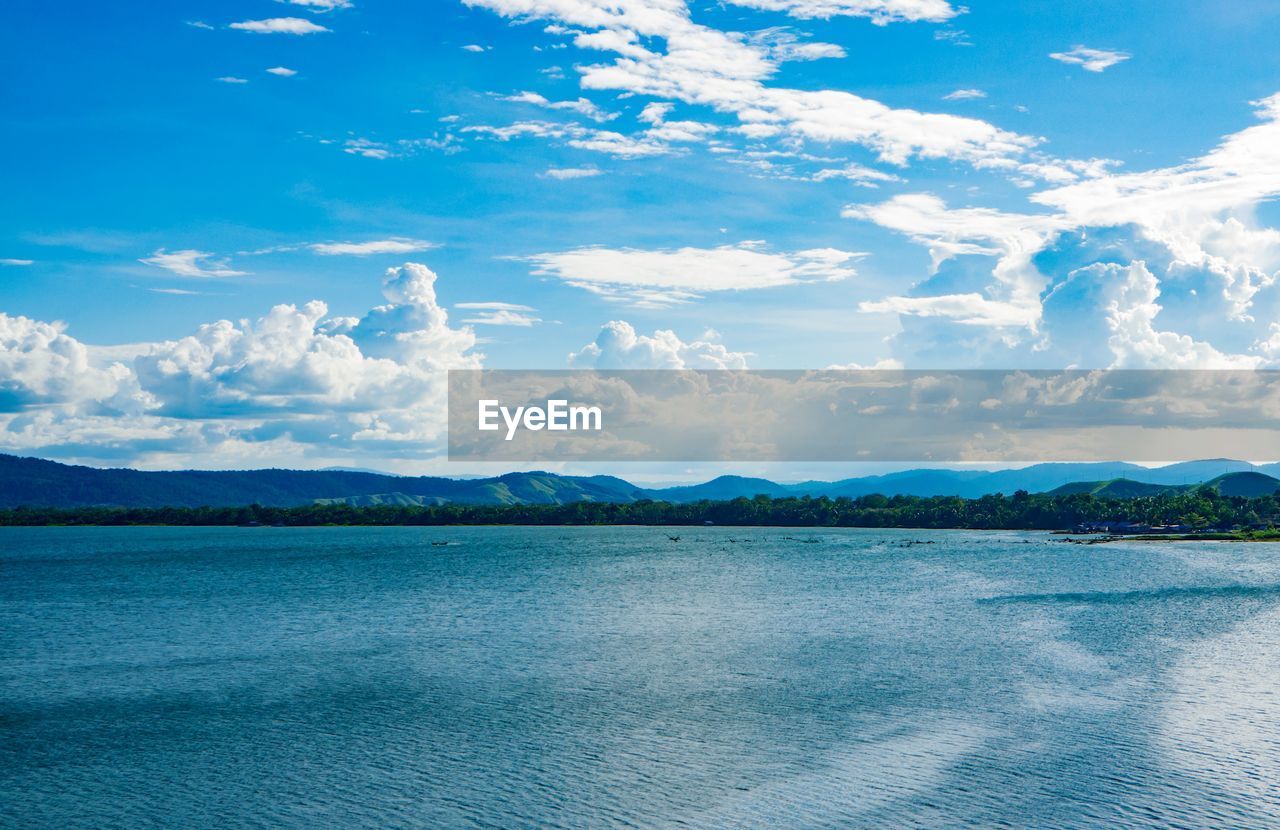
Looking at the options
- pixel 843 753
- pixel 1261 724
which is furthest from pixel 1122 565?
pixel 843 753

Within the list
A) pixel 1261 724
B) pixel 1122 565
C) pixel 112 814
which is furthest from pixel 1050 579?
pixel 112 814

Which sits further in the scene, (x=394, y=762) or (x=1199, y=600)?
(x=1199, y=600)

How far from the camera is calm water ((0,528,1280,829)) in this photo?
3262 centimetres

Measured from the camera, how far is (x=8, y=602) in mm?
100875

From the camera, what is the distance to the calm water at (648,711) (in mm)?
32625

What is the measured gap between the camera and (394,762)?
3781 cm

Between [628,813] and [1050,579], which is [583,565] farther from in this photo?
[628,813]

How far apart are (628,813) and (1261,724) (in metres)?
27.9

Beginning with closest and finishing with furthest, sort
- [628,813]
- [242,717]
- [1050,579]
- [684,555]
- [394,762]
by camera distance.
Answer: [628,813] < [394,762] < [242,717] < [1050,579] < [684,555]

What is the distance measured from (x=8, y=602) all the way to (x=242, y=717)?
71570 mm

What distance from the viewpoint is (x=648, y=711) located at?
4591 cm

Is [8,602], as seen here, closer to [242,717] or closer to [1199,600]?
[242,717]

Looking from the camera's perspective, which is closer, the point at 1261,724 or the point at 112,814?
the point at 112,814

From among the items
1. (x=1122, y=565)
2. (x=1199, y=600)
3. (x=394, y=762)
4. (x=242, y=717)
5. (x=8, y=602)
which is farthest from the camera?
(x=1122, y=565)
